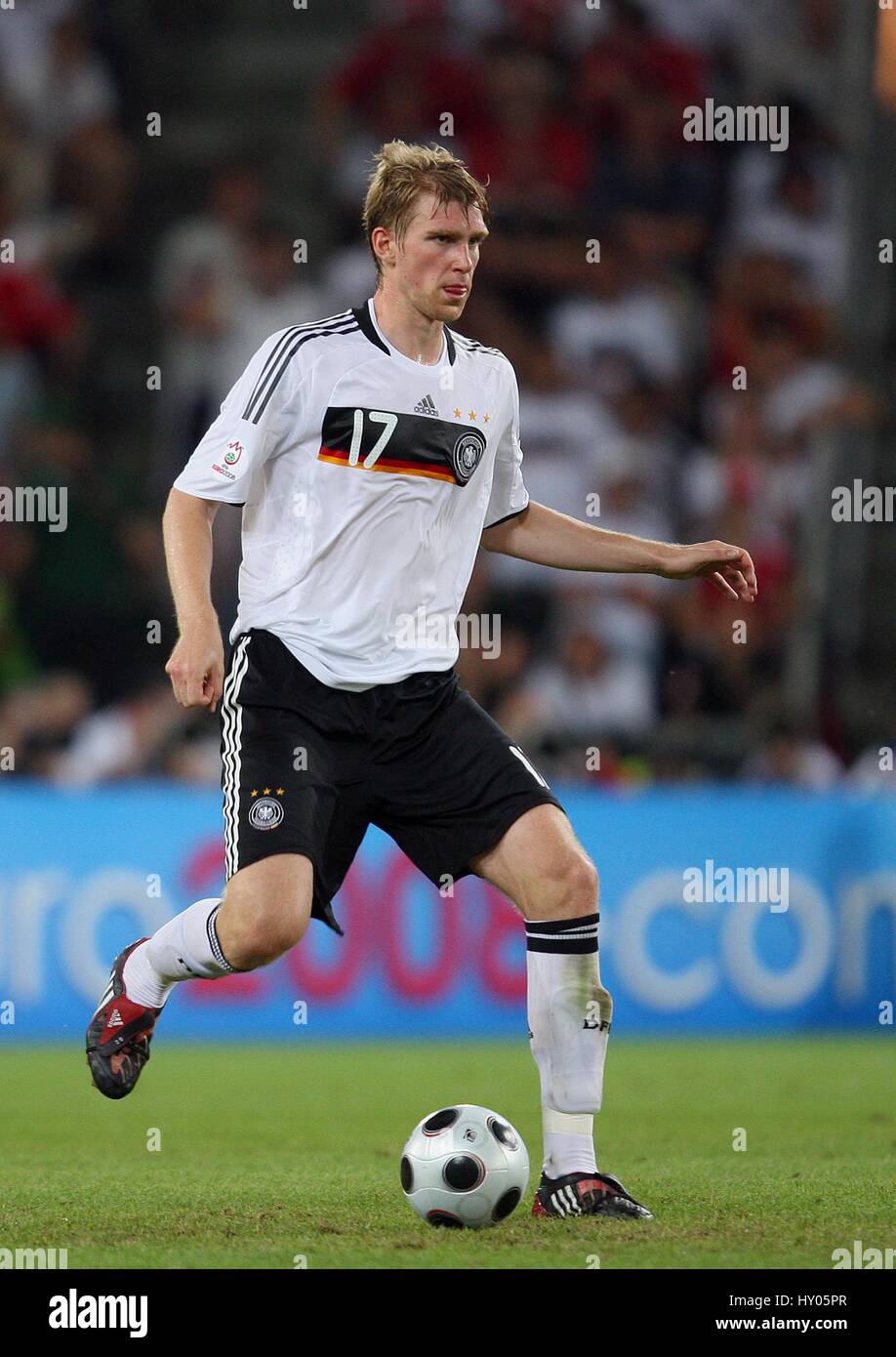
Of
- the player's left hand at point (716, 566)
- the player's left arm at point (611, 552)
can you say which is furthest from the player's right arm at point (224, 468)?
the player's left hand at point (716, 566)

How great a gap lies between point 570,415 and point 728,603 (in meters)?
1.58

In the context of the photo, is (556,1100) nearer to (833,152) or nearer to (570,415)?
(570,415)

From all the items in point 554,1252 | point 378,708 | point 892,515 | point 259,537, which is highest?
point 892,515

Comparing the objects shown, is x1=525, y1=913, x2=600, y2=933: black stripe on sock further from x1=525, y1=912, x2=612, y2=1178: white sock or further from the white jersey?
the white jersey

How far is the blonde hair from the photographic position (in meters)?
5.01

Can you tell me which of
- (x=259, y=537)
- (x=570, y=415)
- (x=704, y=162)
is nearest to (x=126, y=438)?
(x=570, y=415)

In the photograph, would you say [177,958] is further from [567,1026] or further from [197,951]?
[567,1026]

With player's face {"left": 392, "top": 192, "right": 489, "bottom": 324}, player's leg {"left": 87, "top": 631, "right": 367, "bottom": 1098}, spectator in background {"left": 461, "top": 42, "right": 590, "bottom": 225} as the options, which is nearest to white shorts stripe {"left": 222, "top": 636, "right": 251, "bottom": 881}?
player's leg {"left": 87, "top": 631, "right": 367, "bottom": 1098}

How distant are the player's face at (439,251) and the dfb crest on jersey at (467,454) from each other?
33 centimetres

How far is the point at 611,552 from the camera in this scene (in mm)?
5449

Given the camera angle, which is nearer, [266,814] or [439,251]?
[266,814]

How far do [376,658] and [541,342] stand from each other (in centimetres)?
758

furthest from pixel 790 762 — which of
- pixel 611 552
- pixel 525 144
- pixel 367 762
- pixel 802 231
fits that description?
pixel 367 762

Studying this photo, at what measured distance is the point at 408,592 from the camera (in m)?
5.09
